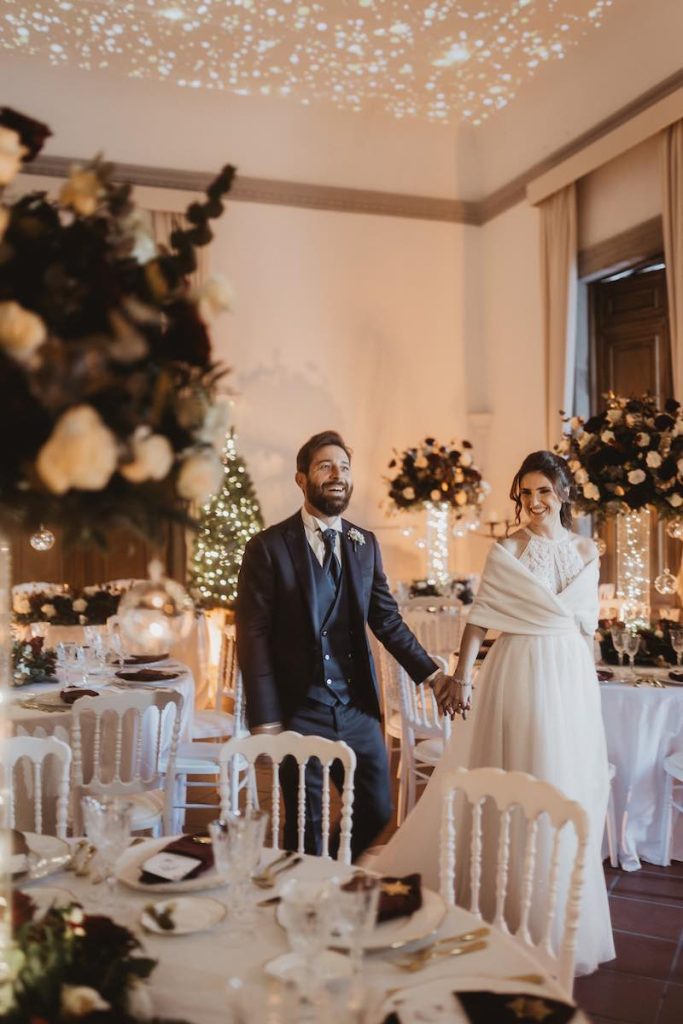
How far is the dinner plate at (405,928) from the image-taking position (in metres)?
1.94

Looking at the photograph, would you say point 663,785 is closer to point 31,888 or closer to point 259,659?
point 259,659

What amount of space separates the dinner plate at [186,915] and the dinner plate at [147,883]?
30mm

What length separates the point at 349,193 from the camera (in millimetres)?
10383

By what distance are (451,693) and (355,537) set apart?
752mm

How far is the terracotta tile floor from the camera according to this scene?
3.36 meters

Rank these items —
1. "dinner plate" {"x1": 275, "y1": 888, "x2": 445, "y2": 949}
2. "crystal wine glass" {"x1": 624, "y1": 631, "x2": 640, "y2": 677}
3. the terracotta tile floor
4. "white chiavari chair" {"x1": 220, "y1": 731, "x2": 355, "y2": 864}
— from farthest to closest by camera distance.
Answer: "crystal wine glass" {"x1": 624, "y1": 631, "x2": 640, "y2": 677}
the terracotta tile floor
"white chiavari chair" {"x1": 220, "y1": 731, "x2": 355, "y2": 864}
"dinner plate" {"x1": 275, "y1": 888, "x2": 445, "y2": 949}

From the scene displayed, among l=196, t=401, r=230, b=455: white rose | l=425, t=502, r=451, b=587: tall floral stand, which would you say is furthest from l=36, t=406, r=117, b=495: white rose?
l=425, t=502, r=451, b=587: tall floral stand

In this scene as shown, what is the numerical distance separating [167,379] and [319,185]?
9.33m

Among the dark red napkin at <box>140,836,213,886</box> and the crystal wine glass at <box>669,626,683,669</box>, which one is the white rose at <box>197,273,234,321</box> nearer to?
the dark red napkin at <box>140,836,213,886</box>

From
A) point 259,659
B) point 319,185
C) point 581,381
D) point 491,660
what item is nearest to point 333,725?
point 259,659

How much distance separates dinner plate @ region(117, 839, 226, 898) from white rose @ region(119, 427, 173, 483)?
1170mm

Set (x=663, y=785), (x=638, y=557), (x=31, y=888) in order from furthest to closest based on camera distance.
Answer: (x=638, y=557) → (x=663, y=785) → (x=31, y=888)

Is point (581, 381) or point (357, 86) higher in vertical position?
point (357, 86)

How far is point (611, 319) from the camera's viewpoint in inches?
350
